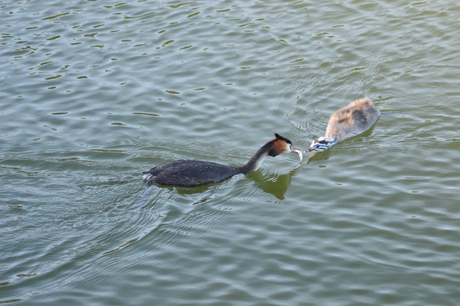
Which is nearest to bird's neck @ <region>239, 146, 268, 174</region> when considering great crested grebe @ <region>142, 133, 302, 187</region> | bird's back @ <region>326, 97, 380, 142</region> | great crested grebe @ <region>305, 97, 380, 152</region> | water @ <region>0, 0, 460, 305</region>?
great crested grebe @ <region>142, 133, 302, 187</region>

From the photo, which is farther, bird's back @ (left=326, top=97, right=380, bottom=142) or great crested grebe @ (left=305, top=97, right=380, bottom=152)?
bird's back @ (left=326, top=97, right=380, bottom=142)

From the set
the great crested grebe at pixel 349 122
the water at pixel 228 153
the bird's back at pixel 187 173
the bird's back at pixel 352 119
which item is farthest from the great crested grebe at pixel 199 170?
the bird's back at pixel 352 119

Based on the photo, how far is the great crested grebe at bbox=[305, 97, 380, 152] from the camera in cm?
883

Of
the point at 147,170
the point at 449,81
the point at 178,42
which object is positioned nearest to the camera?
the point at 147,170

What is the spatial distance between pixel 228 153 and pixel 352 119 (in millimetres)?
2122

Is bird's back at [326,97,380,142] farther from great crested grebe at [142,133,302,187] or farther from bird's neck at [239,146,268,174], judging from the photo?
bird's neck at [239,146,268,174]

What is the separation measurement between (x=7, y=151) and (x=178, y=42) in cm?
501

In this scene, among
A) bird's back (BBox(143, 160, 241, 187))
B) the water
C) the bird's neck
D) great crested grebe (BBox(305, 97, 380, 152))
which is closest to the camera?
the water

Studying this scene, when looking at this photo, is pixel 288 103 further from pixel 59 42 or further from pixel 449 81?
pixel 59 42

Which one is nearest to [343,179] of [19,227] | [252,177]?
[252,177]

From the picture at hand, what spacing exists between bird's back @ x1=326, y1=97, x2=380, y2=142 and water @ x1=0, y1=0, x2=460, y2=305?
0.55ft

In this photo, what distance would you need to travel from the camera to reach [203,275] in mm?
6133

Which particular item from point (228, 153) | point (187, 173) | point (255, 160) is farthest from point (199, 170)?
point (228, 153)

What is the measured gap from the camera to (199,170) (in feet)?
26.0
